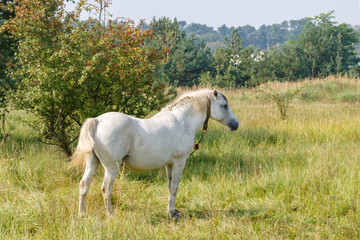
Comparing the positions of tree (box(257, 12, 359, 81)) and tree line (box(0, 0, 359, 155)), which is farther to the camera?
tree (box(257, 12, 359, 81))

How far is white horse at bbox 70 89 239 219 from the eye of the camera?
3.97 meters

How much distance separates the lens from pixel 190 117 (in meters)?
4.67

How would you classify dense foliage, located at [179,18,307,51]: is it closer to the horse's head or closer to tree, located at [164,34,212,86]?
tree, located at [164,34,212,86]

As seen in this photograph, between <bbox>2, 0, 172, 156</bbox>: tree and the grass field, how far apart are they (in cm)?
90

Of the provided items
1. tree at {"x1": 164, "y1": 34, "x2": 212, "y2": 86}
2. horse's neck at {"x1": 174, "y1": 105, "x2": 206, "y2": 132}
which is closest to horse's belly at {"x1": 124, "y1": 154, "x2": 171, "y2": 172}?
horse's neck at {"x1": 174, "y1": 105, "x2": 206, "y2": 132}

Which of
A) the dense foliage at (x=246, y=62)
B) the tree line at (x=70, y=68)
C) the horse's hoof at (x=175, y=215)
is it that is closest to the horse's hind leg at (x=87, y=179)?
the horse's hoof at (x=175, y=215)

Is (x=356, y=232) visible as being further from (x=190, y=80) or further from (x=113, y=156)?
(x=190, y=80)

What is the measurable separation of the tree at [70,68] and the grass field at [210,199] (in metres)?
0.90

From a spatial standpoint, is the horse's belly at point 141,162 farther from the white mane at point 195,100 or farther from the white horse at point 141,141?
the white mane at point 195,100

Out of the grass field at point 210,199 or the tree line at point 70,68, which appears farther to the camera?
the tree line at point 70,68

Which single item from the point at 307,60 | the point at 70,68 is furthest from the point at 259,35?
the point at 70,68

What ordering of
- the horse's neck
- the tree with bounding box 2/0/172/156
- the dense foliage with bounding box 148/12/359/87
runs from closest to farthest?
1. the horse's neck
2. the tree with bounding box 2/0/172/156
3. the dense foliage with bounding box 148/12/359/87

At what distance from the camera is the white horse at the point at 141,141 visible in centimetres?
397

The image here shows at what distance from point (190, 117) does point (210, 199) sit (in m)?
1.26
